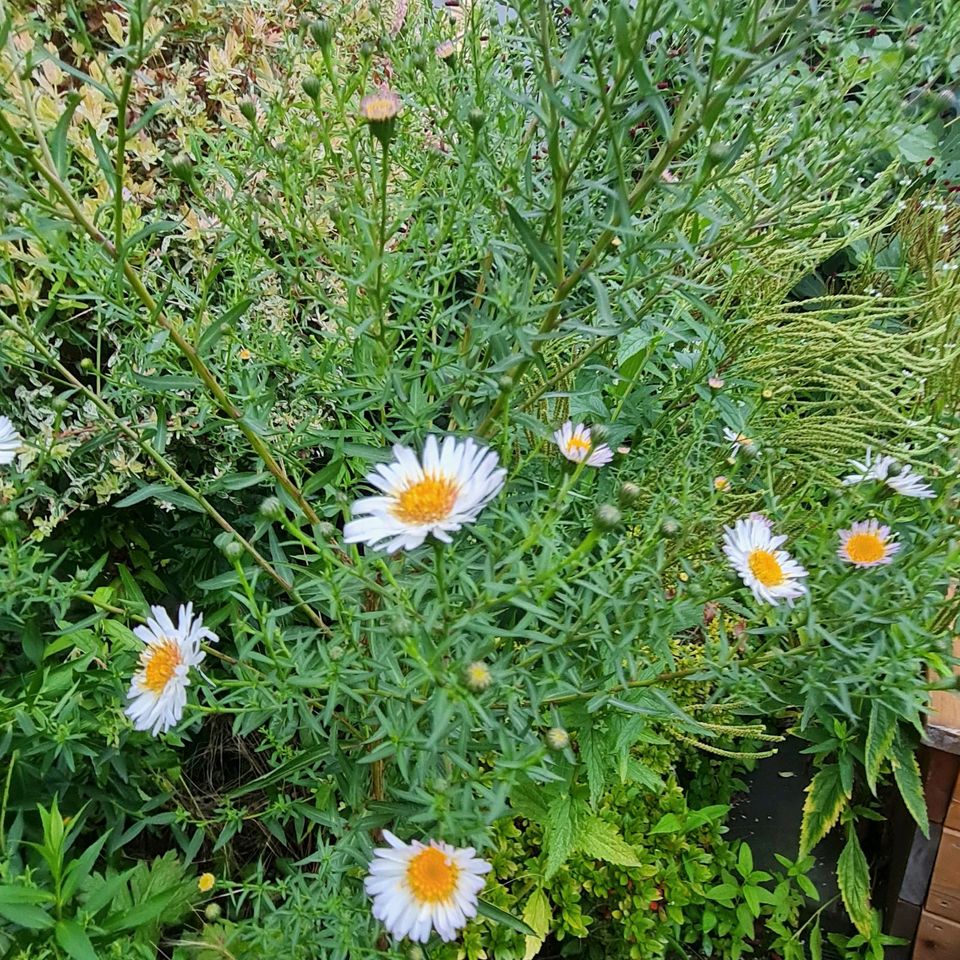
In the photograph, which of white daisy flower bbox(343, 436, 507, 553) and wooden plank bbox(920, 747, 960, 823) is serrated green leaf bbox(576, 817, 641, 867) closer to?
wooden plank bbox(920, 747, 960, 823)

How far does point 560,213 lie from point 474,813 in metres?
0.57

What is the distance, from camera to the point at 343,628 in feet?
2.44

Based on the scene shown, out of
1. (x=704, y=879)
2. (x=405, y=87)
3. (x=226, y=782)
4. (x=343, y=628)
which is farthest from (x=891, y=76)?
(x=226, y=782)

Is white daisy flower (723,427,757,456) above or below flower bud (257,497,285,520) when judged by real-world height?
above

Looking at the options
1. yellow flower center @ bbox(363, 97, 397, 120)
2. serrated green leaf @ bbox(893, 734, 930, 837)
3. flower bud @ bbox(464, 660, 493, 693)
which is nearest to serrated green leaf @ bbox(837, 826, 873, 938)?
serrated green leaf @ bbox(893, 734, 930, 837)

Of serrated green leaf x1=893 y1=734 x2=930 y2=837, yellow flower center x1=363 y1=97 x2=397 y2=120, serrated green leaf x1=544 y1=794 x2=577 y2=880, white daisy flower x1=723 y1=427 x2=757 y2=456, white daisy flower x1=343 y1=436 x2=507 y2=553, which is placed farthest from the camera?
serrated green leaf x1=893 y1=734 x2=930 y2=837

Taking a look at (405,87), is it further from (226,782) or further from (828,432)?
(226,782)

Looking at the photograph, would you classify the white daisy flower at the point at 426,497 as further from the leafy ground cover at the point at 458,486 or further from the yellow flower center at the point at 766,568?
the yellow flower center at the point at 766,568

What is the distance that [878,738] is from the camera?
1358 millimetres

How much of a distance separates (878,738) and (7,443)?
1.43 metres

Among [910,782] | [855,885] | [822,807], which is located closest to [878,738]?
[910,782]

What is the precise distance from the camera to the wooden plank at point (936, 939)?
1390 millimetres

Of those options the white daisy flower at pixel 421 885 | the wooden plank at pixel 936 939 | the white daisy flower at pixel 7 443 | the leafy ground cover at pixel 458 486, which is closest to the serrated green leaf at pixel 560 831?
the leafy ground cover at pixel 458 486

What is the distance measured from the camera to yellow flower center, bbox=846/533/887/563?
2.81ft
